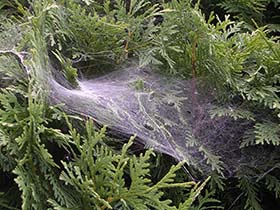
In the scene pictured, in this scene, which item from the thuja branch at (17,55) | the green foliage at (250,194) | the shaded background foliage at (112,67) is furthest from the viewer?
the green foliage at (250,194)

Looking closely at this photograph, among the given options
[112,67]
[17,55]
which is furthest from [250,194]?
[17,55]

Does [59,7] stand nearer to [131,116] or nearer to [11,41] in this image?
[11,41]

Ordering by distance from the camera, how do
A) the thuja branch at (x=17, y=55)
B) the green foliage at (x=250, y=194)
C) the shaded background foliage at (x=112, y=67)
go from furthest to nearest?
the green foliage at (x=250, y=194) → the thuja branch at (x=17, y=55) → the shaded background foliage at (x=112, y=67)

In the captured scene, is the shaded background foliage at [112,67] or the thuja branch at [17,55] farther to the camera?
the thuja branch at [17,55]

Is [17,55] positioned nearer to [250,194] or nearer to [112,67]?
[112,67]

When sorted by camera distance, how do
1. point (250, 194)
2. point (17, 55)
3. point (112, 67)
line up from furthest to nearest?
1. point (112, 67)
2. point (250, 194)
3. point (17, 55)

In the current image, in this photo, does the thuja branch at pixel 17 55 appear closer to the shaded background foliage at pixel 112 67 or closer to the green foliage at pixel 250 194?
the shaded background foliage at pixel 112 67

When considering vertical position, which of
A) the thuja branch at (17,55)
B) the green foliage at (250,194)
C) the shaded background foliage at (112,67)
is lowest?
the green foliage at (250,194)

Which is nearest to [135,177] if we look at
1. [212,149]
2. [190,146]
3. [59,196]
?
[59,196]

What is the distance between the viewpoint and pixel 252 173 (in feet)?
6.21

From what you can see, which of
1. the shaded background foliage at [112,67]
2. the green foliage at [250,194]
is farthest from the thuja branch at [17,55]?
the green foliage at [250,194]

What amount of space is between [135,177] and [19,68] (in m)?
0.65

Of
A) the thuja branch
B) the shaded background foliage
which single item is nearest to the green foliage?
the shaded background foliage

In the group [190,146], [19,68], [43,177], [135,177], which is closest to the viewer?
[135,177]
